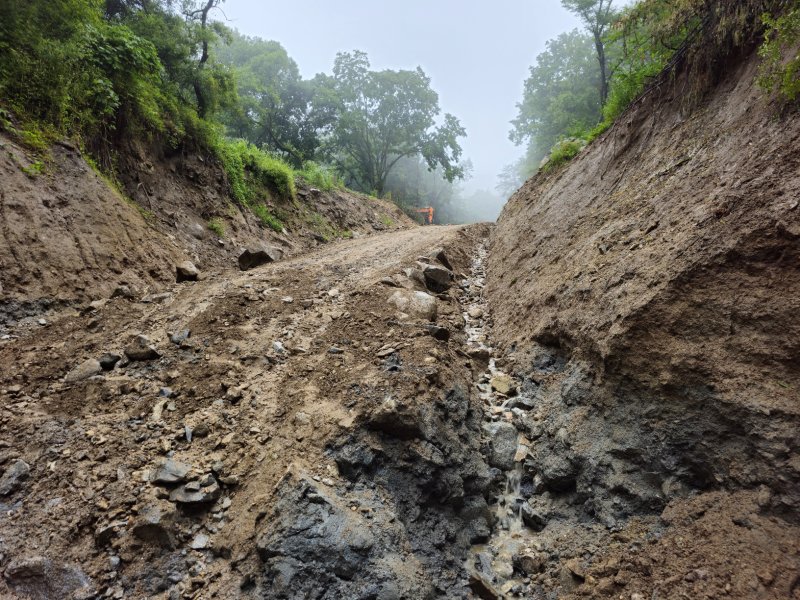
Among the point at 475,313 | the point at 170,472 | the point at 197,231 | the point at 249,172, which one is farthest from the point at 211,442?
the point at 249,172

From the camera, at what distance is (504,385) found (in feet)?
14.7

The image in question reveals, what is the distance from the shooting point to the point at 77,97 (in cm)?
638

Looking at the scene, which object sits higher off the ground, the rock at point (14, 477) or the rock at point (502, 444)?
the rock at point (502, 444)

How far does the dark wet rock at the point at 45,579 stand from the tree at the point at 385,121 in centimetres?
2621

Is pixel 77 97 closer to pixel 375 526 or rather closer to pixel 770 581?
pixel 375 526

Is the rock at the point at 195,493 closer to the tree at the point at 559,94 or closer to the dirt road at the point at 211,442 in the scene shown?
the dirt road at the point at 211,442

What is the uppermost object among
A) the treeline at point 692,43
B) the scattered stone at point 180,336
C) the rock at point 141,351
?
the treeline at point 692,43

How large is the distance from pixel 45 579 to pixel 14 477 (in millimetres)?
933

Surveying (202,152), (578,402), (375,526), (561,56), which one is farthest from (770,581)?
(561,56)

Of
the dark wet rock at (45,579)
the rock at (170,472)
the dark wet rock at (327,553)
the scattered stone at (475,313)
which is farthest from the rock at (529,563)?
the scattered stone at (475,313)

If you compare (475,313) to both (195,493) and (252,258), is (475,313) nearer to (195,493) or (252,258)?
(195,493)

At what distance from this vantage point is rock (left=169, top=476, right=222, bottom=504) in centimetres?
295

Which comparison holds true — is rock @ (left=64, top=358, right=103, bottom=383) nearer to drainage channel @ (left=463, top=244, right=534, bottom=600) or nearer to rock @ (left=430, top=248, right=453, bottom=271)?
drainage channel @ (left=463, top=244, right=534, bottom=600)

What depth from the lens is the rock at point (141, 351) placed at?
432cm
